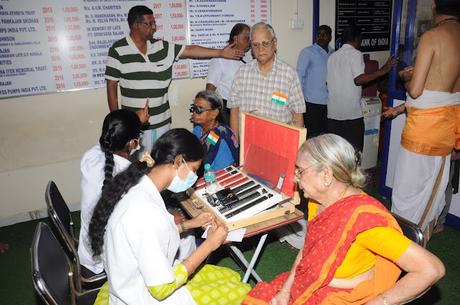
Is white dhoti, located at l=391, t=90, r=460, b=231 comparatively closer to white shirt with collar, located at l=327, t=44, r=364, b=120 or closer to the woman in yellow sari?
white shirt with collar, located at l=327, t=44, r=364, b=120

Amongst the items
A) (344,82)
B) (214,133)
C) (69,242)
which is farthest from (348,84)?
(69,242)

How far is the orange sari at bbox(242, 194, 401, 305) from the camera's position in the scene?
1327 millimetres

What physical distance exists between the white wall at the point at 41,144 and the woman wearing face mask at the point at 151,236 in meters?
2.45

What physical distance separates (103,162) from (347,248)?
4.49ft

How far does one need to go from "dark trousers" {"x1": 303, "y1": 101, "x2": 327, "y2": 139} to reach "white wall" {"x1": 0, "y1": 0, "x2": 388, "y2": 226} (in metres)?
2.44

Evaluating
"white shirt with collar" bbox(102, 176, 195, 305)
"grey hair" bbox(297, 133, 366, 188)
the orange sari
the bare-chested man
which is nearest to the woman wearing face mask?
"white shirt with collar" bbox(102, 176, 195, 305)

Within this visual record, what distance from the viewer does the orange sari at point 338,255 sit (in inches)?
52.2

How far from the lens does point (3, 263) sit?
312cm

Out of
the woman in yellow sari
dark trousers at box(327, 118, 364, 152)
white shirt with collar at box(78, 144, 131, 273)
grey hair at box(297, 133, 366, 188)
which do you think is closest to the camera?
the woman in yellow sari

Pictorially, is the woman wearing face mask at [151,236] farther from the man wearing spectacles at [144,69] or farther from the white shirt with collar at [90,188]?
the man wearing spectacles at [144,69]

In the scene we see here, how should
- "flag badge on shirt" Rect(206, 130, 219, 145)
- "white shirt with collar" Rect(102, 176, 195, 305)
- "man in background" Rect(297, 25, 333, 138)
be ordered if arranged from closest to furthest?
1. "white shirt with collar" Rect(102, 176, 195, 305)
2. "flag badge on shirt" Rect(206, 130, 219, 145)
3. "man in background" Rect(297, 25, 333, 138)

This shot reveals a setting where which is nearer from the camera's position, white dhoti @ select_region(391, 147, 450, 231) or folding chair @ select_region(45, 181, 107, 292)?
folding chair @ select_region(45, 181, 107, 292)

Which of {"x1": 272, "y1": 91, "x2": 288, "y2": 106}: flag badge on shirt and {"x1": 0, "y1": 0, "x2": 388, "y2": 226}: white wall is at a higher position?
{"x1": 272, "y1": 91, "x2": 288, "y2": 106}: flag badge on shirt

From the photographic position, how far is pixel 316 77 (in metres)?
4.36
